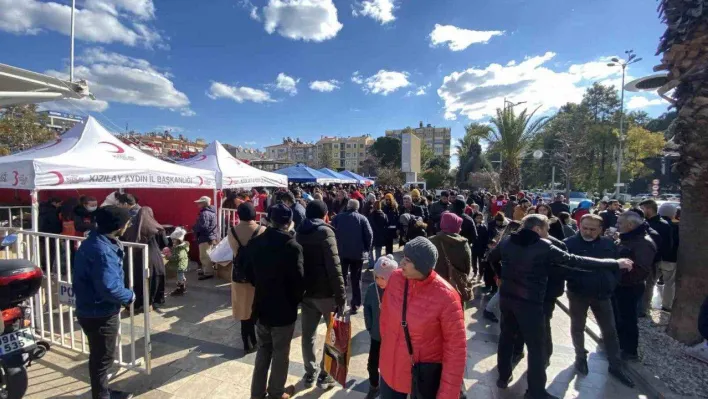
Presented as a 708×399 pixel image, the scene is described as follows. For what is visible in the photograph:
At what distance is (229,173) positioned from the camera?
7.54 meters

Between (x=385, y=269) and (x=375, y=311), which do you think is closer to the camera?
(x=385, y=269)

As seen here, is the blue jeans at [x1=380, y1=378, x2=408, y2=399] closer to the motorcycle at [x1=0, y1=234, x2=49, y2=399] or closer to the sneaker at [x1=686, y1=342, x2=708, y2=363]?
the motorcycle at [x1=0, y1=234, x2=49, y2=399]

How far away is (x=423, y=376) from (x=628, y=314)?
3.28 m

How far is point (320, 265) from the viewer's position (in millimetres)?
3150

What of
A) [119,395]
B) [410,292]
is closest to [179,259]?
[119,395]

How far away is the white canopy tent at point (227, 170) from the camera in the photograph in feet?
24.2

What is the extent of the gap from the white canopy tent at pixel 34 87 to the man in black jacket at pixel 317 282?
3.52 meters

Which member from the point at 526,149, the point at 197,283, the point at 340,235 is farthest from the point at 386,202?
the point at 526,149

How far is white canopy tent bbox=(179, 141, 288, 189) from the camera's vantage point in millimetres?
7371

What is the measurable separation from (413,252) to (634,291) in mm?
3413

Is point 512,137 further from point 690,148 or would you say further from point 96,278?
point 96,278

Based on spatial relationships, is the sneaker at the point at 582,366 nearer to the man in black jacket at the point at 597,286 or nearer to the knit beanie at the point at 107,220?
the man in black jacket at the point at 597,286

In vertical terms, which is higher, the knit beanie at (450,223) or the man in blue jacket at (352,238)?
the knit beanie at (450,223)

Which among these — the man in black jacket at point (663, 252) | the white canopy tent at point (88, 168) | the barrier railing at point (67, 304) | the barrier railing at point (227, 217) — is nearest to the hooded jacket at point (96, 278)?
the barrier railing at point (67, 304)
